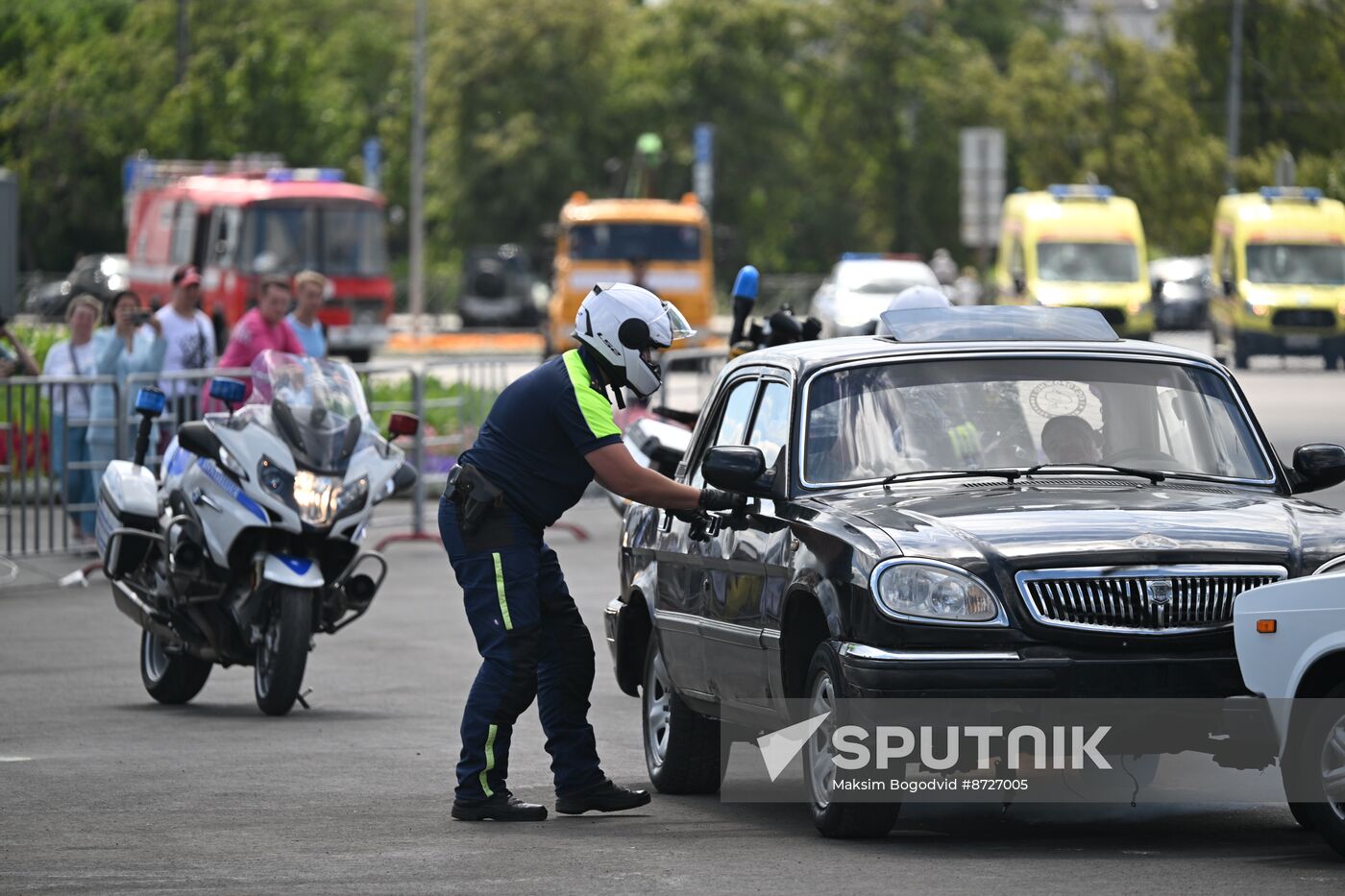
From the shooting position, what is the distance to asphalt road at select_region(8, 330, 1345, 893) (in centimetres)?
710

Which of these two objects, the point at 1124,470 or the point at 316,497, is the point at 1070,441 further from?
the point at 316,497

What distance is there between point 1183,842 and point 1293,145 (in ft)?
157

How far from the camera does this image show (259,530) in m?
11.5

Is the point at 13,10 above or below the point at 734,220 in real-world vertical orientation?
above

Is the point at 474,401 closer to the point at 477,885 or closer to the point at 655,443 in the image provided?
the point at 655,443

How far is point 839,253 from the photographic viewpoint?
7544cm

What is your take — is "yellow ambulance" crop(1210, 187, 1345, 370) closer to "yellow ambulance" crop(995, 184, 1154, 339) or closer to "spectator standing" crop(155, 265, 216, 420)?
"yellow ambulance" crop(995, 184, 1154, 339)

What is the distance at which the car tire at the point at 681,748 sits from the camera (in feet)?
30.1

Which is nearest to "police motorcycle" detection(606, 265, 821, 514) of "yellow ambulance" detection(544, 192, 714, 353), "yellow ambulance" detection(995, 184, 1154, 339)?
"yellow ambulance" detection(995, 184, 1154, 339)

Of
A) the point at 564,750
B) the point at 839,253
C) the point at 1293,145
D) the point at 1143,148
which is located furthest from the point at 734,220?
the point at 564,750

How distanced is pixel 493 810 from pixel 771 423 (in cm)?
164

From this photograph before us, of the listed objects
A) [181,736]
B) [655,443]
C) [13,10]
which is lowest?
[181,736]

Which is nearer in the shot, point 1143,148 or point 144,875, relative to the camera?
point 144,875

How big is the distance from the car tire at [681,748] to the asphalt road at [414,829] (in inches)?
3.8
